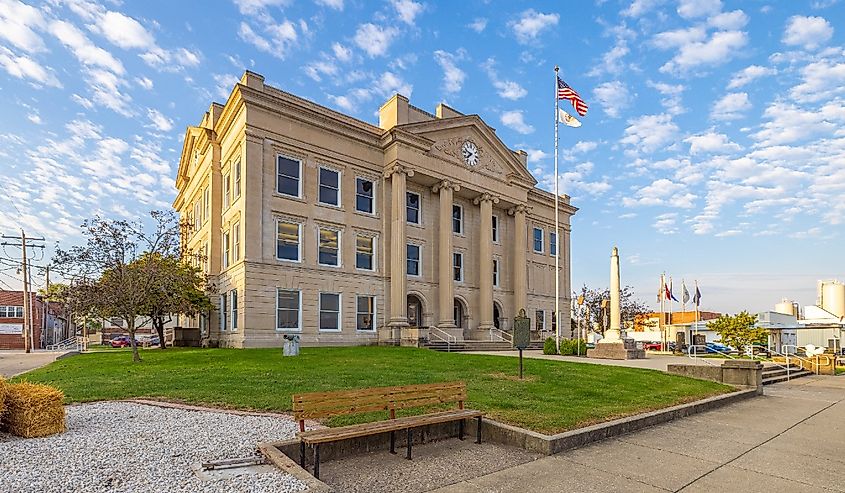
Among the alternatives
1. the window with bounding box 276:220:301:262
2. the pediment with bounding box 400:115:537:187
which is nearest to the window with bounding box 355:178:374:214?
the pediment with bounding box 400:115:537:187

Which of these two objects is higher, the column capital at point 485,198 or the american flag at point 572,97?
the american flag at point 572,97

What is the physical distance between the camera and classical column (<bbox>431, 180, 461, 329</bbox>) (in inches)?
1355

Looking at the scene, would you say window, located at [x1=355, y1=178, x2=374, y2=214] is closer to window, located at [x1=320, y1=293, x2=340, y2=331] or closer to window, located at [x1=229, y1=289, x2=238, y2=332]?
window, located at [x1=320, y1=293, x2=340, y2=331]

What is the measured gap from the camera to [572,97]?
29.7 metres

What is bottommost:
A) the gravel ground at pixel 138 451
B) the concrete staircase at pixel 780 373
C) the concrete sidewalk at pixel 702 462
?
the concrete staircase at pixel 780 373

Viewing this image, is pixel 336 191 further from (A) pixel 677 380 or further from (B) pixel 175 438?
(B) pixel 175 438

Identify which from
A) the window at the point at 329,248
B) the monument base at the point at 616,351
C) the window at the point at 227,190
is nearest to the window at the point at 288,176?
the window at the point at 329,248

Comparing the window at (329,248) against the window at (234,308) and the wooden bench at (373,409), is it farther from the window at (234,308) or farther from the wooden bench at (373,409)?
the wooden bench at (373,409)

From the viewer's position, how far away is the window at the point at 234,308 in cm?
2800

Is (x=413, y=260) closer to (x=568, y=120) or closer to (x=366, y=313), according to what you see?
(x=366, y=313)

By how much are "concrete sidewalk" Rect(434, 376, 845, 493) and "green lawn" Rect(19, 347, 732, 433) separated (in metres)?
0.89

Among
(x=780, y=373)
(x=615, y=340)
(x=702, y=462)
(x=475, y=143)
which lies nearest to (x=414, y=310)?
(x=475, y=143)

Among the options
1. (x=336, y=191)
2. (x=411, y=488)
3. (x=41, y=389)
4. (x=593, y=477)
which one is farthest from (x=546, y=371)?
(x=336, y=191)

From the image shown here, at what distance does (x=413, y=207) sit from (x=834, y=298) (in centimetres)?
6847
